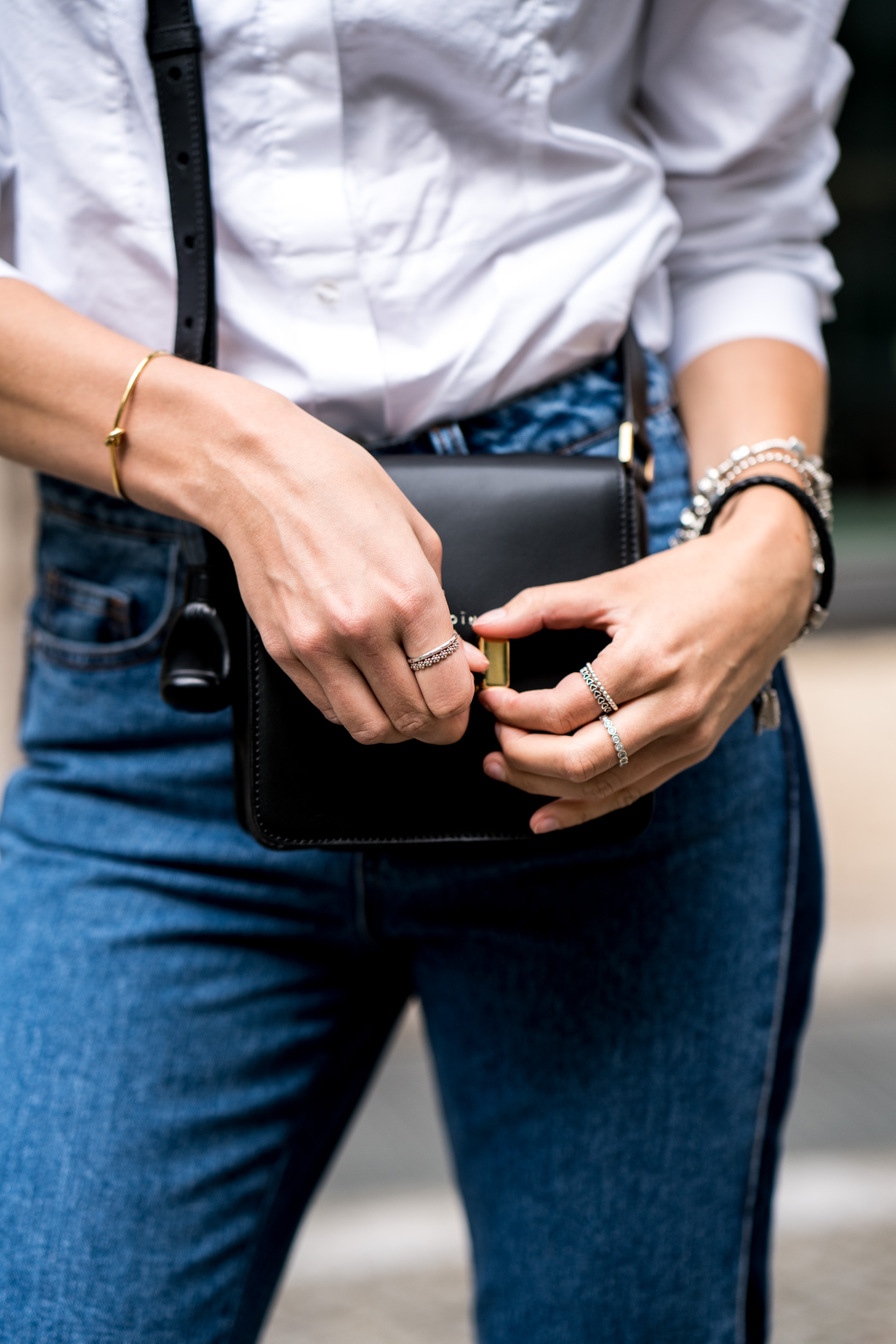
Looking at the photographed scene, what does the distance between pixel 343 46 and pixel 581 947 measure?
55cm

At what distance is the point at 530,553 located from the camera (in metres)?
0.70

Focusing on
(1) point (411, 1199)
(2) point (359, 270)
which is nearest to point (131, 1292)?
(2) point (359, 270)

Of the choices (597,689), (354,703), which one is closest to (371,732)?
(354,703)

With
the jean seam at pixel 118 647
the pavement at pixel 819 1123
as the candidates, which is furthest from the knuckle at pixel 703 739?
the pavement at pixel 819 1123

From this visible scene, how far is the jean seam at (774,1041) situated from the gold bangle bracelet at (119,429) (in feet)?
1.55

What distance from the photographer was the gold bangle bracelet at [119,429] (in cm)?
63

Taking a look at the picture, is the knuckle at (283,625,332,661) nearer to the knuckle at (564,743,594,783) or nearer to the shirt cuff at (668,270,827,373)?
the knuckle at (564,743,594,783)

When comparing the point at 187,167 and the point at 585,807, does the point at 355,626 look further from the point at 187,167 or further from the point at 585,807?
the point at 187,167

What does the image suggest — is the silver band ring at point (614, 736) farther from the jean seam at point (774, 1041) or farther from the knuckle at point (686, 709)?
the jean seam at point (774, 1041)

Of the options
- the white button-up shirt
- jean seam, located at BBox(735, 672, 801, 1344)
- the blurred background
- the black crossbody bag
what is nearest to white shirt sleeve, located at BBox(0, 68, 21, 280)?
the white button-up shirt

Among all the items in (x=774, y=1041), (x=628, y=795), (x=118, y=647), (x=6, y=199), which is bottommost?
(x=774, y=1041)

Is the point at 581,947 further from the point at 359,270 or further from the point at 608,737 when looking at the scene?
A: the point at 359,270

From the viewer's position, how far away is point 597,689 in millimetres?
630

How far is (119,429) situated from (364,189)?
211mm
